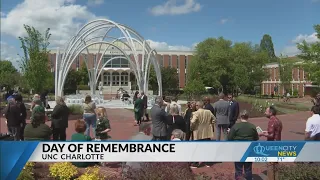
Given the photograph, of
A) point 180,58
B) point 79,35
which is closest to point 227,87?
point 180,58

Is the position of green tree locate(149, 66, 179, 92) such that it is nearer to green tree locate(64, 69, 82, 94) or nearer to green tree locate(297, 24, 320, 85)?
green tree locate(297, 24, 320, 85)

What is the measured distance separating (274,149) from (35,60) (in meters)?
27.5

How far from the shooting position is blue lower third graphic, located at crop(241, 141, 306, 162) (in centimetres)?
615

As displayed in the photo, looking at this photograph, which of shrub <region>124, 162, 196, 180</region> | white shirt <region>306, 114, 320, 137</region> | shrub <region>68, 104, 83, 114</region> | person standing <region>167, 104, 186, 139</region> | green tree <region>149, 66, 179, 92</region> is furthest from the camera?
green tree <region>149, 66, 179, 92</region>

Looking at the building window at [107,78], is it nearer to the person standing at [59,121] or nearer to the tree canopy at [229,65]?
the tree canopy at [229,65]

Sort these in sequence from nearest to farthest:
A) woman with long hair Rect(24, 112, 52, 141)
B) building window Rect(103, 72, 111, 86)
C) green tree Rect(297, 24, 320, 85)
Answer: woman with long hair Rect(24, 112, 52, 141) < green tree Rect(297, 24, 320, 85) < building window Rect(103, 72, 111, 86)

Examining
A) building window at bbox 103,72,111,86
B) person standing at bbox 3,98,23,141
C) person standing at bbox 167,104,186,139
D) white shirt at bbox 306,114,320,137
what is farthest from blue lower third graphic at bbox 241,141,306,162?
building window at bbox 103,72,111,86

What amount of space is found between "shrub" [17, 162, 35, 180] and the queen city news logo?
3.98m

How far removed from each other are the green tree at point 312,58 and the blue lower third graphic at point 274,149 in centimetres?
1010

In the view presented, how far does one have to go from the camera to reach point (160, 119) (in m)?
9.04

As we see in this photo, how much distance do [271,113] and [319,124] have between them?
46.1 inches

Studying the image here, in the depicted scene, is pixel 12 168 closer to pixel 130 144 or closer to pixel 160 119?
pixel 130 144

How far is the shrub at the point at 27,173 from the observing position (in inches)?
237

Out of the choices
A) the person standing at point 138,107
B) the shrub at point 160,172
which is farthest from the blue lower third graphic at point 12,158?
the person standing at point 138,107
